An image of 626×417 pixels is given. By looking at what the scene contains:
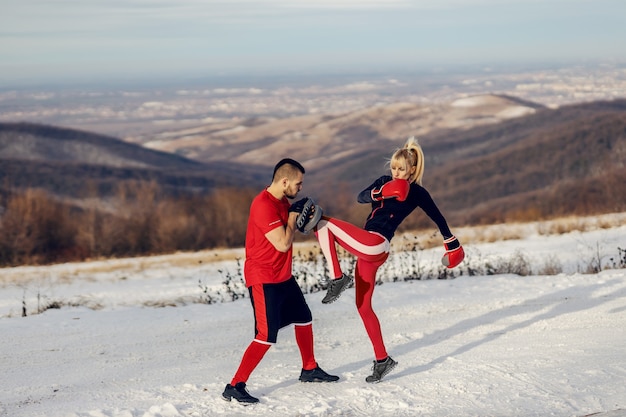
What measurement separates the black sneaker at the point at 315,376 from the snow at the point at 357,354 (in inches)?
3.6

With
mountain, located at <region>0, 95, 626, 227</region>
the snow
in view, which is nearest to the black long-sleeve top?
mountain, located at <region>0, 95, 626, 227</region>

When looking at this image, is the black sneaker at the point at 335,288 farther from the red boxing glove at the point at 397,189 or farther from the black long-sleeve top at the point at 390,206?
the red boxing glove at the point at 397,189

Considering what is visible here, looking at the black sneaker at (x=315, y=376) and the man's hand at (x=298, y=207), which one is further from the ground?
the man's hand at (x=298, y=207)

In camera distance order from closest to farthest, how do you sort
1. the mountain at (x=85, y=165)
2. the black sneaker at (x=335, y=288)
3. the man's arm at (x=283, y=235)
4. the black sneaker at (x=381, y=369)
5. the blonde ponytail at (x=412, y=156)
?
the man's arm at (x=283, y=235) → the black sneaker at (x=335, y=288) → the blonde ponytail at (x=412, y=156) → the black sneaker at (x=381, y=369) → the mountain at (x=85, y=165)

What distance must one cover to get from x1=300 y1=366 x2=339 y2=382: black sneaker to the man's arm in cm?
137

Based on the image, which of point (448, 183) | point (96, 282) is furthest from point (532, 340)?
point (448, 183)

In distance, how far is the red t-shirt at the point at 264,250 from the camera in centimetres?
615

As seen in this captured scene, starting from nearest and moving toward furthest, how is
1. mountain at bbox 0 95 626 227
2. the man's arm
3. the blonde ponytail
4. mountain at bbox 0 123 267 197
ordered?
the man's arm → the blonde ponytail → mountain at bbox 0 95 626 227 → mountain at bbox 0 123 267 197

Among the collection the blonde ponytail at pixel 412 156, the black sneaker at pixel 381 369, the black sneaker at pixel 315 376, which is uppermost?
the blonde ponytail at pixel 412 156

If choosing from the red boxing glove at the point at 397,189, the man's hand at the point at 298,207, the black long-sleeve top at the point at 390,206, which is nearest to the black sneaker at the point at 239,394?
the man's hand at the point at 298,207

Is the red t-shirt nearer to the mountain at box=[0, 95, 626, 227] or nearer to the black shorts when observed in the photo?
the black shorts

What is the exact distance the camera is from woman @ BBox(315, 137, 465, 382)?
6449 mm

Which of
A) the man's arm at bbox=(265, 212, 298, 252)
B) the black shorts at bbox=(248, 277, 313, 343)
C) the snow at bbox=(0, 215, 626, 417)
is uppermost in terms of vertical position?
the man's arm at bbox=(265, 212, 298, 252)

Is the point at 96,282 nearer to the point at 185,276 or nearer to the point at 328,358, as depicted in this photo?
the point at 185,276
